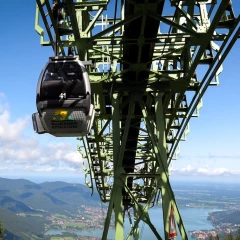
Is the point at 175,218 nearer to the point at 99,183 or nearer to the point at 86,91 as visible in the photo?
the point at 86,91


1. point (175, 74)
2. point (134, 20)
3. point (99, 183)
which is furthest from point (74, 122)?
point (99, 183)

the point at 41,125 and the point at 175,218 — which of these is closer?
the point at 41,125

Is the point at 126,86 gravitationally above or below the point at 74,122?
above

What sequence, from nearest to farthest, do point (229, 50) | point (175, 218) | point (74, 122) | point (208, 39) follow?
point (74, 122) → point (229, 50) → point (208, 39) → point (175, 218)

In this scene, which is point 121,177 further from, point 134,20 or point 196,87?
point 134,20

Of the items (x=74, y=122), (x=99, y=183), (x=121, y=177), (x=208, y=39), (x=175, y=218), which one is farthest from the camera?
(x=99, y=183)


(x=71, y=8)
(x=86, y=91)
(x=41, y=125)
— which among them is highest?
(x=71, y=8)

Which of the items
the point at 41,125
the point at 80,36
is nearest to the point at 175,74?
the point at 80,36
